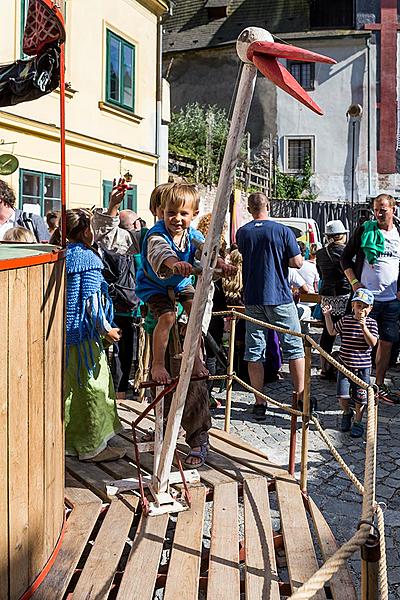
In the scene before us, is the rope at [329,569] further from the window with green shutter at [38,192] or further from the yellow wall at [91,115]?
the yellow wall at [91,115]

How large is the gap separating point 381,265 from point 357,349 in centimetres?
119

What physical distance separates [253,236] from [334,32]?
27.8 meters

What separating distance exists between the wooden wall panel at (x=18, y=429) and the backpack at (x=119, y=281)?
392 centimetres

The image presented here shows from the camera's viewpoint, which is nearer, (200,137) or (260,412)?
(260,412)

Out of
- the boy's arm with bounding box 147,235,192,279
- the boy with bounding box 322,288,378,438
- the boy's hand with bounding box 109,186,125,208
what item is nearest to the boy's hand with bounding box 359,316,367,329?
the boy with bounding box 322,288,378,438

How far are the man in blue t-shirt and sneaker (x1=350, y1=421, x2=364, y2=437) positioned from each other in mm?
544

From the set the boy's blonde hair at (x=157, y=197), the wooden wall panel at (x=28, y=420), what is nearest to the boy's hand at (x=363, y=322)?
the boy's blonde hair at (x=157, y=197)

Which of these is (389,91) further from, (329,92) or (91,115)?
(91,115)

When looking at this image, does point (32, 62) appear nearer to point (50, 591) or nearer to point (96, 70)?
point (50, 591)

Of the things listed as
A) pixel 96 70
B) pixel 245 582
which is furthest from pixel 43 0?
pixel 96 70

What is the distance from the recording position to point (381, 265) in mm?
6770

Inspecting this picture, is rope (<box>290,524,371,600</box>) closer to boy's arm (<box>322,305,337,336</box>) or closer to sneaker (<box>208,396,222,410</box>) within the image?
sneaker (<box>208,396,222,410</box>)

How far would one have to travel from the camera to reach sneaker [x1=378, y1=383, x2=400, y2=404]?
696 centimetres

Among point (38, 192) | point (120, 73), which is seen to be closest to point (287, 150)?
point (120, 73)
